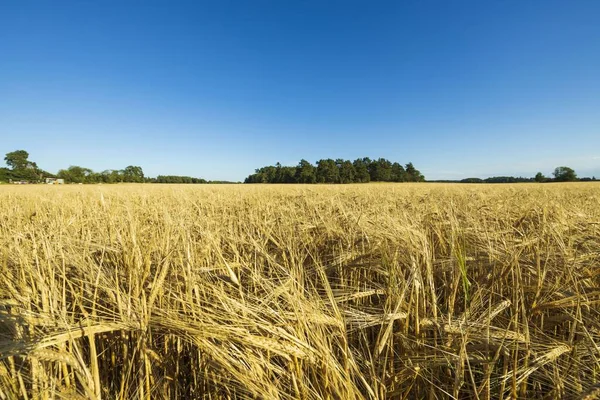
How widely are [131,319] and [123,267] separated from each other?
0.54 m

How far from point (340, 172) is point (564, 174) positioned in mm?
42363

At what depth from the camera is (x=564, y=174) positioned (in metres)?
51.3

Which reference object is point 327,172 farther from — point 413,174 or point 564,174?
point 564,174

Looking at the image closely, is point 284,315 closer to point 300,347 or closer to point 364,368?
point 300,347

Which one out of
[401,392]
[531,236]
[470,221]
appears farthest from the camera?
[470,221]

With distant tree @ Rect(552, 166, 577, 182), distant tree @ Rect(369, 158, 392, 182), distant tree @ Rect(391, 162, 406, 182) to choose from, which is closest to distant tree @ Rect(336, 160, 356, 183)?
distant tree @ Rect(369, 158, 392, 182)

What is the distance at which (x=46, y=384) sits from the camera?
691 mm

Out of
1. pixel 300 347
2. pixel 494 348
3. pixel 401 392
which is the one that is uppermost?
pixel 300 347

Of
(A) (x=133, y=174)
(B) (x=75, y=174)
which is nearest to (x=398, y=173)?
(A) (x=133, y=174)

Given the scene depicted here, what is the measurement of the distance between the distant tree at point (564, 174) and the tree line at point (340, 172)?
941 inches

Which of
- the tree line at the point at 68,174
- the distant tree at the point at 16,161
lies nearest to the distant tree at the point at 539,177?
the tree line at the point at 68,174

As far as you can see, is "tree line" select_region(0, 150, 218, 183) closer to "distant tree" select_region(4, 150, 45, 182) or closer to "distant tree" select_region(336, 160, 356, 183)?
"distant tree" select_region(4, 150, 45, 182)

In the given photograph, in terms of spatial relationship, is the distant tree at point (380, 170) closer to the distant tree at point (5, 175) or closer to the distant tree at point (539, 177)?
the distant tree at point (539, 177)

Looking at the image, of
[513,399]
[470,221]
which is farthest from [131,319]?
[470,221]
